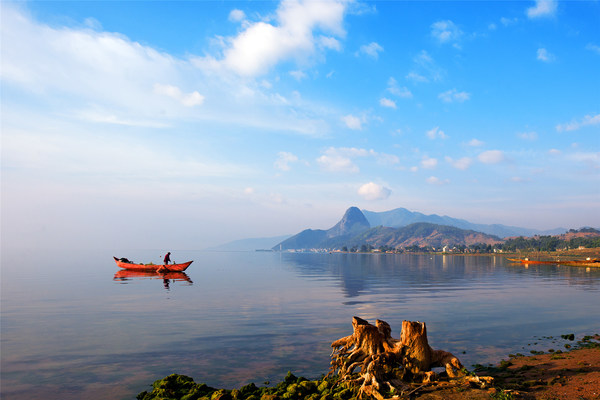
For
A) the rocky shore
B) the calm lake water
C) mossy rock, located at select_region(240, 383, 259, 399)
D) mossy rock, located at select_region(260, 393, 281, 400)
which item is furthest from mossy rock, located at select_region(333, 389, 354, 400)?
the calm lake water

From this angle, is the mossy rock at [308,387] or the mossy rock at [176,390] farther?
the mossy rock at [176,390]

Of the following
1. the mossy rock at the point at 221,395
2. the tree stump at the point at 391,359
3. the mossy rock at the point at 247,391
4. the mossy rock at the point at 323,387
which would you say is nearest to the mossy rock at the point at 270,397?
the mossy rock at the point at 247,391

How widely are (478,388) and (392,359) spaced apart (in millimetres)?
3184

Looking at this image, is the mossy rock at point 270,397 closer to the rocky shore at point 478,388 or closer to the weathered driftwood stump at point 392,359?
the rocky shore at point 478,388

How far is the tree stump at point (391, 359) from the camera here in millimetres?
13895

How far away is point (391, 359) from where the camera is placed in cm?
1485

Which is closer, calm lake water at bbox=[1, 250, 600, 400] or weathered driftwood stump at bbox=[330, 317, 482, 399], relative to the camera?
weathered driftwood stump at bbox=[330, 317, 482, 399]

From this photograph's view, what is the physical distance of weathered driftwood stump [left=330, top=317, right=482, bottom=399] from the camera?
13.9 metres

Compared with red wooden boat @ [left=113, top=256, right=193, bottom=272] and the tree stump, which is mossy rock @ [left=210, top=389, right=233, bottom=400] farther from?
red wooden boat @ [left=113, top=256, right=193, bottom=272]

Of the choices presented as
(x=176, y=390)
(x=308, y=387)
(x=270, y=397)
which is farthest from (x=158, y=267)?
(x=270, y=397)

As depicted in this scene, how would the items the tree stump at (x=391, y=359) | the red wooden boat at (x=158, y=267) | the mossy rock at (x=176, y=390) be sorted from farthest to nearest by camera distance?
the red wooden boat at (x=158, y=267) → the mossy rock at (x=176, y=390) → the tree stump at (x=391, y=359)

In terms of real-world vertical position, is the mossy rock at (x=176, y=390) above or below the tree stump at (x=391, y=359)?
below

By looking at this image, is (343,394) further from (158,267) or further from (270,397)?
(158,267)

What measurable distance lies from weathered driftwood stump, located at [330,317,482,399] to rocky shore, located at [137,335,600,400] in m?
0.59
